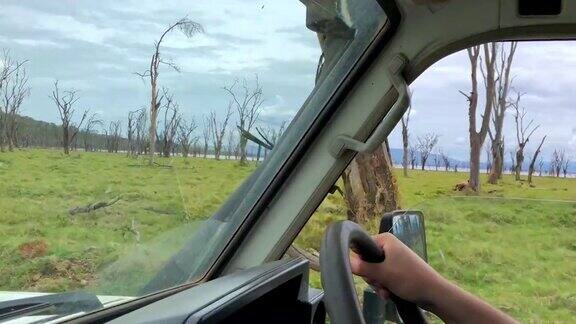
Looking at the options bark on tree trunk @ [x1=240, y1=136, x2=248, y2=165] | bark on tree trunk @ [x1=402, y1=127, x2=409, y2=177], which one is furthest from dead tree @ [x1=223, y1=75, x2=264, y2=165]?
bark on tree trunk @ [x1=402, y1=127, x2=409, y2=177]

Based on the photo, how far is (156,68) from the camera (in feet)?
6.52

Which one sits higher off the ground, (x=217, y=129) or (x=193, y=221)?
(x=217, y=129)

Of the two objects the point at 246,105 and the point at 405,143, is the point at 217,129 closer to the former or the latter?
the point at 246,105

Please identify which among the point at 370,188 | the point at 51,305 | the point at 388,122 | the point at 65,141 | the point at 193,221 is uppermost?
the point at 388,122

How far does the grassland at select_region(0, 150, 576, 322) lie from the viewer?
5.42 ft

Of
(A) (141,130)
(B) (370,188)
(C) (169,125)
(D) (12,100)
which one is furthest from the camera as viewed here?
(B) (370,188)

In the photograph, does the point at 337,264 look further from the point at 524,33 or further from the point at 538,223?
the point at 538,223

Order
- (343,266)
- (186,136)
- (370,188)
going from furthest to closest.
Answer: (370,188)
(186,136)
(343,266)

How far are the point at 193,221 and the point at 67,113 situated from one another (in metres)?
0.79

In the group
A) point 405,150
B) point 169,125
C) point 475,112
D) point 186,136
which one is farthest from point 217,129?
point 475,112

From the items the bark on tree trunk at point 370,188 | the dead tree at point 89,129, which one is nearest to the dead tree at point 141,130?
the dead tree at point 89,129

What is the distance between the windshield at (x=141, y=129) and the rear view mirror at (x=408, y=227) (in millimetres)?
514

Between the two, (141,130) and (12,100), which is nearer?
(12,100)

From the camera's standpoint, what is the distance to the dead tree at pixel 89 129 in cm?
179
